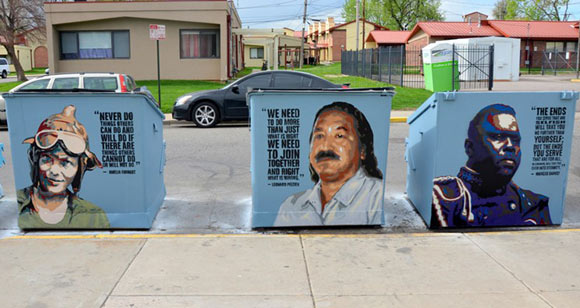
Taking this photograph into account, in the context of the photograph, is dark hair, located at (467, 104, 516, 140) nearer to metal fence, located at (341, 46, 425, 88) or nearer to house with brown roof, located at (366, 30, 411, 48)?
metal fence, located at (341, 46, 425, 88)

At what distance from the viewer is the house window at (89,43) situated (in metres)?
29.5

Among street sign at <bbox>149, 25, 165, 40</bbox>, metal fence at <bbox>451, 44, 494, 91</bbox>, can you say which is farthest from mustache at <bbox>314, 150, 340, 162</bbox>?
metal fence at <bbox>451, 44, 494, 91</bbox>

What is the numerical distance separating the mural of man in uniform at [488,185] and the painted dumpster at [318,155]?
2.34ft

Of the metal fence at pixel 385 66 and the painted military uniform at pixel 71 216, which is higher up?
the metal fence at pixel 385 66

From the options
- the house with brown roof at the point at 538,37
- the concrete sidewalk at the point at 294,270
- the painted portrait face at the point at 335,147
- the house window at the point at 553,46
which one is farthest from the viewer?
the house window at the point at 553,46

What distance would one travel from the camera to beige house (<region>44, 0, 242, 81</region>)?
28.8 meters

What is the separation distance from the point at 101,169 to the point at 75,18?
25.8 meters

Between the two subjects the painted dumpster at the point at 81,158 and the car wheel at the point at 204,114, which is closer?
the painted dumpster at the point at 81,158

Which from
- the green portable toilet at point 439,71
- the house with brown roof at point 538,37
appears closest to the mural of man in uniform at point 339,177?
the green portable toilet at point 439,71

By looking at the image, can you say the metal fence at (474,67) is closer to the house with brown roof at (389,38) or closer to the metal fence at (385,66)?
the metal fence at (385,66)

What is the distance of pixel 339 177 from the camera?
18.5 ft

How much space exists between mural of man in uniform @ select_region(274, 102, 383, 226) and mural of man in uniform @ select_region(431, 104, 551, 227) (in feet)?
2.28

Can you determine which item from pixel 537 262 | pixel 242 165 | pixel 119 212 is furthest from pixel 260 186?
pixel 242 165

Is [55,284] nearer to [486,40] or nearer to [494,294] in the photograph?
[494,294]
